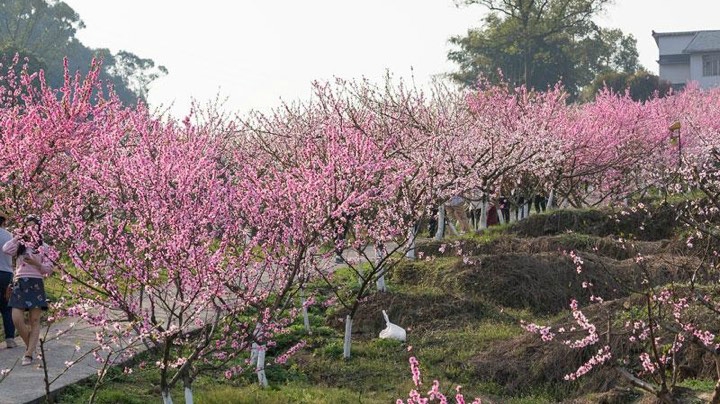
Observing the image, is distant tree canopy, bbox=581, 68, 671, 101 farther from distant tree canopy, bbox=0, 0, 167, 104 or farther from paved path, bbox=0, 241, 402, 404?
paved path, bbox=0, 241, 402, 404

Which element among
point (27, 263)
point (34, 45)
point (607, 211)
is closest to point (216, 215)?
point (27, 263)

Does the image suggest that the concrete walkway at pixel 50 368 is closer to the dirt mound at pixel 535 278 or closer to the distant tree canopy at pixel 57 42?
the dirt mound at pixel 535 278

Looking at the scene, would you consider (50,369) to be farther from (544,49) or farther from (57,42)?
(57,42)

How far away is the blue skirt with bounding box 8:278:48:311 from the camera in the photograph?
1035 centimetres

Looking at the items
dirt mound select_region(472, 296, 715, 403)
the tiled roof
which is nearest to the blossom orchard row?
dirt mound select_region(472, 296, 715, 403)

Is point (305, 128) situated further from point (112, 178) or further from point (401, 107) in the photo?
point (112, 178)

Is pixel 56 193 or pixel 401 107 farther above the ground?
pixel 401 107

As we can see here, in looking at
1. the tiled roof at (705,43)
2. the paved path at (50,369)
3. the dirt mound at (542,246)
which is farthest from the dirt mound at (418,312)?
the tiled roof at (705,43)

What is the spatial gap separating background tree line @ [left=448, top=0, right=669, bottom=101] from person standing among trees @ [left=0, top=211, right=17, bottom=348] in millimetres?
51915

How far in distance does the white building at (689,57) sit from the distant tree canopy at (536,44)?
11.4 metres

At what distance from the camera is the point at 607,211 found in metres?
22.4

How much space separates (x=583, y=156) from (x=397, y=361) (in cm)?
1684

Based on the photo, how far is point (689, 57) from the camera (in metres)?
75.0

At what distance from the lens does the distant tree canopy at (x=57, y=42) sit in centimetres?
7031
